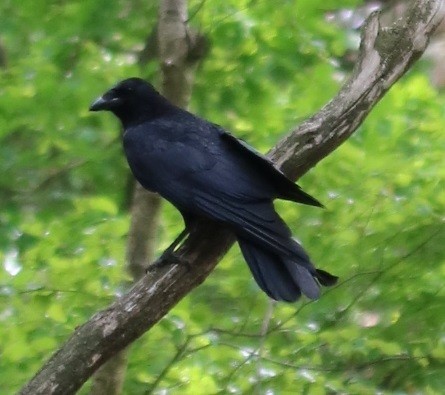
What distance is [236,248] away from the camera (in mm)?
3928

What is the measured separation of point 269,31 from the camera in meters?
3.91

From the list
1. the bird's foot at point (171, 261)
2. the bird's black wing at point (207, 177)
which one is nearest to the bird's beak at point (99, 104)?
the bird's black wing at point (207, 177)

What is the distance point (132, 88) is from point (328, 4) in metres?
1.00

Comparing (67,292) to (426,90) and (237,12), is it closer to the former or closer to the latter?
(237,12)

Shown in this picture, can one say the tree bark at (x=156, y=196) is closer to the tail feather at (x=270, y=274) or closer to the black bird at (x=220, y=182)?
the black bird at (x=220, y=182)

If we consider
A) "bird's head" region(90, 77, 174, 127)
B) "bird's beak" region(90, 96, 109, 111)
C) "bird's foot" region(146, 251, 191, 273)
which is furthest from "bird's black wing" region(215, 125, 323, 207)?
"bird's beak" region(90, 96, 109, 111)

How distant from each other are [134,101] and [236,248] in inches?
34.4

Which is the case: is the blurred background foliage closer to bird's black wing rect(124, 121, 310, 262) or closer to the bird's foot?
bird's black wing rect(124, 121, 310, 262)

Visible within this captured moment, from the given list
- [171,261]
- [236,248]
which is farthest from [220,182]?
[236,248]

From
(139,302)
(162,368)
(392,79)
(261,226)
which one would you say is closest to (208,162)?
(261,226)

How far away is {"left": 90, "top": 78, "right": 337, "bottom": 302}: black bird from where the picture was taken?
2695 millimetres

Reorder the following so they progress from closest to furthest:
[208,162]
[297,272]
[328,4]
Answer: [297,272], [208,162], [328,4]

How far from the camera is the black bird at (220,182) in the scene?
2.70m

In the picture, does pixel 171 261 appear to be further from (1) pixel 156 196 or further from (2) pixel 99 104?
(2) pixel 99 104
